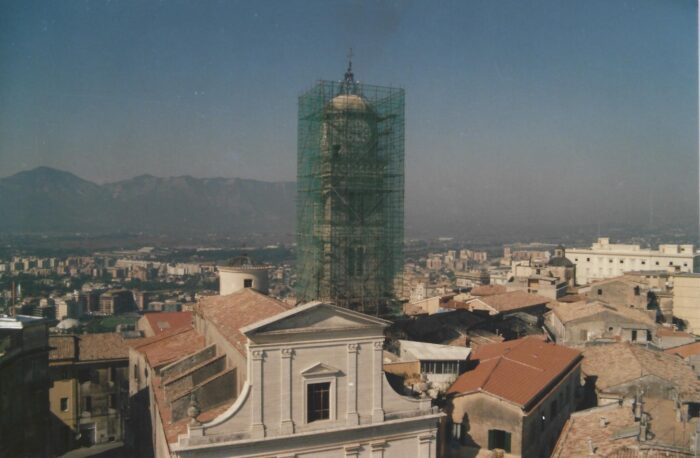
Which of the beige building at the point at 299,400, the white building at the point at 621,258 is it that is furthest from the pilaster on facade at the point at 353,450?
the white building at the point at 621,258

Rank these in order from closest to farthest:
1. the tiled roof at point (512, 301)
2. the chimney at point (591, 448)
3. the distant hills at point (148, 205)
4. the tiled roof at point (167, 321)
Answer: the chimney at point (591, 448) → the distant hills at point (148, 205) → the tiled roof at point (167, 321) → the tiled roof at point (512, 301)

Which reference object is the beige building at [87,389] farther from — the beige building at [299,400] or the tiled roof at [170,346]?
the beige building at [299,400]

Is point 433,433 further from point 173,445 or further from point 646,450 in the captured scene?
point 173,445

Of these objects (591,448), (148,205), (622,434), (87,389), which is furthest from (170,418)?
(148,205)

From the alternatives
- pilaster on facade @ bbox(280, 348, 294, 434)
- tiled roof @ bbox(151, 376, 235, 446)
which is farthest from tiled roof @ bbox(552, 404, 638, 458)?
tiled roof @ bbox(151, 376, 235, 446)

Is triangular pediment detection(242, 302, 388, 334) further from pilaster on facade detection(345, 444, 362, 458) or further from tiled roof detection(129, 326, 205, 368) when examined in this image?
tiled roof detection(129, 326, 205, 368)

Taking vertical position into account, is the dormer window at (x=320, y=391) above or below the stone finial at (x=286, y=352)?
below

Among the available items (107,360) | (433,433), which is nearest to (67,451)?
(107,360)
